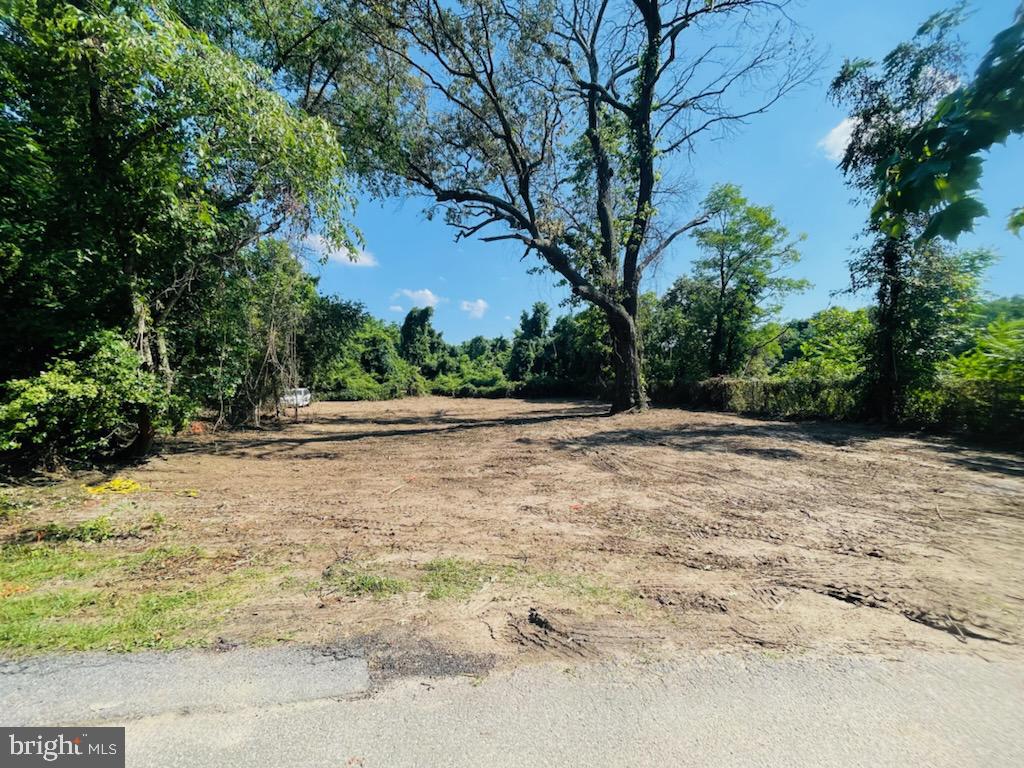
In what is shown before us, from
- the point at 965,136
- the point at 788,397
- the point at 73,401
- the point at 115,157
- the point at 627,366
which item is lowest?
the point at 788,397

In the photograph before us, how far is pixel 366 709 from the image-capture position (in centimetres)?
179

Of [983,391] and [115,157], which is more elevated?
[115,157]

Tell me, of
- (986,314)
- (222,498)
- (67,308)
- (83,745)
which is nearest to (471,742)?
(83,745)

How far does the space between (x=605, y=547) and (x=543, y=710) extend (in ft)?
6.36

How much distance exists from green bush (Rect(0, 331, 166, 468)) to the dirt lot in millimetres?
927

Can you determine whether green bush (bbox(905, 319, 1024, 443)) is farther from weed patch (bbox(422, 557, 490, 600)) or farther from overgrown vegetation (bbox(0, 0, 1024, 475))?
weed patch (bbox(422, 557, 490, 600))

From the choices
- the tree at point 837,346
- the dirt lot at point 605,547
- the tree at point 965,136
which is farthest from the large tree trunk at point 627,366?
the tree at point 965,136

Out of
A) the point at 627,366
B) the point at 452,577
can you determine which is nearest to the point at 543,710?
the point at 452,577

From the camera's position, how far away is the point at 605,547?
11.8ft

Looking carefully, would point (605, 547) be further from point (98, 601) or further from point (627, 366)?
point (627, 366)

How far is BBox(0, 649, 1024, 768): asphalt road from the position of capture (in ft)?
5.11

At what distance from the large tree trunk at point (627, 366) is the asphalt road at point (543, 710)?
13000 mm

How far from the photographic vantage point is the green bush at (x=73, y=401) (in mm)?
4633

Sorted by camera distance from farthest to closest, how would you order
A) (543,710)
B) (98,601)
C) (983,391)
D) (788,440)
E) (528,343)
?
(528,343)
(788,440)
(983,391)
(98,601)
(543,710)
